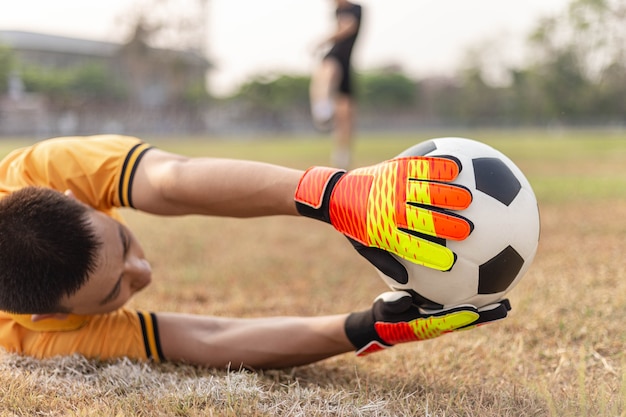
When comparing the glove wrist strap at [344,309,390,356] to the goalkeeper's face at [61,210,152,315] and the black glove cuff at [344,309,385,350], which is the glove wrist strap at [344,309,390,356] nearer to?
the black glove cuff at [344,309,385,350]

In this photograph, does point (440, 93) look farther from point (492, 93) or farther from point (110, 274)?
point (110, 274)

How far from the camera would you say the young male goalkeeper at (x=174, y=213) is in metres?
1.17

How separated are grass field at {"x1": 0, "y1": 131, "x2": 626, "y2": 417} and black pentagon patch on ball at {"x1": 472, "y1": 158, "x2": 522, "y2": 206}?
15.9 inches

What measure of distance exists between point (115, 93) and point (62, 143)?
50.2m

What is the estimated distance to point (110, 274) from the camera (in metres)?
1.38

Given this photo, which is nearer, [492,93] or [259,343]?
[259,343]

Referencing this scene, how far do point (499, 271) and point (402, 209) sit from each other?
236 mm

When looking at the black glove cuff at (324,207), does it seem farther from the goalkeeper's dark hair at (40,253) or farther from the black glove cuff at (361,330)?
the goalkeeper's dark hair at (40,253)

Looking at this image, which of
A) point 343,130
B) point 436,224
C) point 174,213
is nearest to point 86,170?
point 174,213

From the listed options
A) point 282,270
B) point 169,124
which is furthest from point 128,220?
point 169,124

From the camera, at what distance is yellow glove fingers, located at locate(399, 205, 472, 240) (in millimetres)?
1124

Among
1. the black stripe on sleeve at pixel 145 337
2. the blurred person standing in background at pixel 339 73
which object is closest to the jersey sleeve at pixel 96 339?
the black stripe on sleeve at pixel 145 337

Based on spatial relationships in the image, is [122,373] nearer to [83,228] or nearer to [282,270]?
[83,228]

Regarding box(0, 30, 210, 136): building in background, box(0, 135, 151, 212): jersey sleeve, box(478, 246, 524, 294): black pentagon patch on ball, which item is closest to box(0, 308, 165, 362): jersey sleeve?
box(0, 135, 151, 212): jersey sleeve
